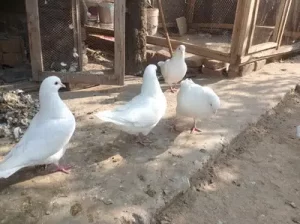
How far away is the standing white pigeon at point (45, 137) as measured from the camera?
235 cm

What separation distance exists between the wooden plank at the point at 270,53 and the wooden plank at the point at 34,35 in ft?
9.39

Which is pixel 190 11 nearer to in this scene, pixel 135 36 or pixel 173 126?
pixel 135 36

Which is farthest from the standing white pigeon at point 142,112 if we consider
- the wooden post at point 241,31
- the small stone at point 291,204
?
the wooden post at point 241,31

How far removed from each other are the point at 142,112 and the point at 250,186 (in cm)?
114

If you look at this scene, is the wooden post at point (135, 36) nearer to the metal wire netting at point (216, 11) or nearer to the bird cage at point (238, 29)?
the bird cage at point (238, 29)

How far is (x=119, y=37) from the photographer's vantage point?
13.5 ft

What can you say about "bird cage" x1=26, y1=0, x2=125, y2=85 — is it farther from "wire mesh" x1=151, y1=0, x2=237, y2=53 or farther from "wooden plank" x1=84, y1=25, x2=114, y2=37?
"wire mesh" x1=151, y1=0, x2=237, y2=53

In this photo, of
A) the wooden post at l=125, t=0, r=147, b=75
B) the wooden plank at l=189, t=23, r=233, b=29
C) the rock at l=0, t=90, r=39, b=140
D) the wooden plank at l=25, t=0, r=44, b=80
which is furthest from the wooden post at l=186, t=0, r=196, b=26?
the rock at l=0, t=90, r=39, b=140

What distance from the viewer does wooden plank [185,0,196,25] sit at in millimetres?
8258

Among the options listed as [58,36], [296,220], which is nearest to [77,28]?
[58,36]

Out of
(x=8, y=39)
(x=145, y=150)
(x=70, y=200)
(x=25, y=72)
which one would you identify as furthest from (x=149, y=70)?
(x=8, y=39)

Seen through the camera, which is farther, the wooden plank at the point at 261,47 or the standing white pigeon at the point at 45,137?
the wooden plank at the point at 261,47

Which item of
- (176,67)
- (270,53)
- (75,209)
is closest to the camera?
(75,209)

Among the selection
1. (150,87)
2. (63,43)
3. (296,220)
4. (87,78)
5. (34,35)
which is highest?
(34,35)
